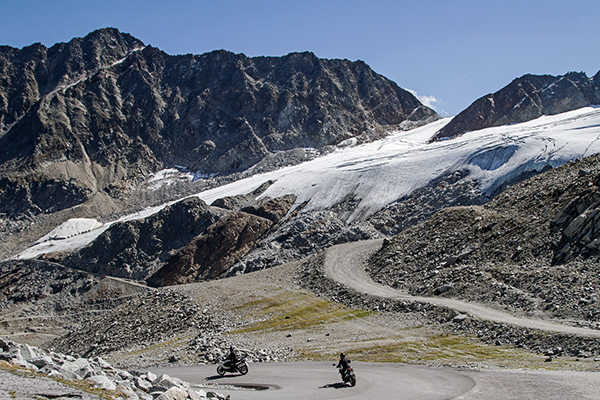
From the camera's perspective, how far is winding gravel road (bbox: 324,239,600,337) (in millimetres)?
24531

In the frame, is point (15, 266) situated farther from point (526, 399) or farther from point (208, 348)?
point (526, 399)

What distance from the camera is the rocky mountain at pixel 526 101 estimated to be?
566 ft

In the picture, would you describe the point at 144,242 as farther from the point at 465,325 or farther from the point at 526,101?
the point at 526,101

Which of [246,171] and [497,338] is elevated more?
[246,171]

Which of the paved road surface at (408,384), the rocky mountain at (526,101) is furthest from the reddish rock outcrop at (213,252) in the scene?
the rocky mountain at (526,101)

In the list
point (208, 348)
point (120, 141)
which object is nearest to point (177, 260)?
point (208, 348)

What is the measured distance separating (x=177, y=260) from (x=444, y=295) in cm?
6350

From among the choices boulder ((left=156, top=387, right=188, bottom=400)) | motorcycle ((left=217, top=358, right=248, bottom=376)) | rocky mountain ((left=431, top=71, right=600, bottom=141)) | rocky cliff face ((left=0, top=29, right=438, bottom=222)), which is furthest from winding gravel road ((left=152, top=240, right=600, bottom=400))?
rocky mountain ((left=431, top=71, right=600, bottom=141))

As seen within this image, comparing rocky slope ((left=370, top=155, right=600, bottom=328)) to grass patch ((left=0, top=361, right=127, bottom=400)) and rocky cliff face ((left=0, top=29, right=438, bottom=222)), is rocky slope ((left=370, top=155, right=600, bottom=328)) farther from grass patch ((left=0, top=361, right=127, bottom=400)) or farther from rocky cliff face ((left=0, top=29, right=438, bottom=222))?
rocky cliff face ((left=0, top=29, right=438, bottom=222))

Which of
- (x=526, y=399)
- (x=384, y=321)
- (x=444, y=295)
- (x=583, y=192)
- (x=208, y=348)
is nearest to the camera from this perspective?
(x=526, y=399)

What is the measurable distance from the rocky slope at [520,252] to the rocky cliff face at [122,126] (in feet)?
403

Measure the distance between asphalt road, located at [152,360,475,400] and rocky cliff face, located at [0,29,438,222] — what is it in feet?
457

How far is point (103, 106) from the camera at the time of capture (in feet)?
578

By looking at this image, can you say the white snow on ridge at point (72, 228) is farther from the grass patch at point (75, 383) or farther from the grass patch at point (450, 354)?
the grass patch at point (75, 383)
